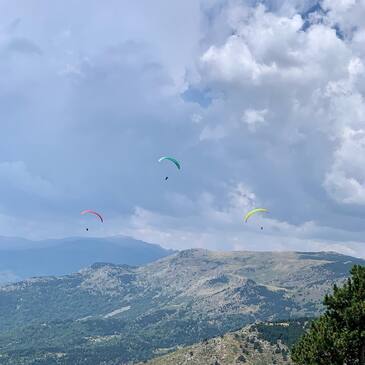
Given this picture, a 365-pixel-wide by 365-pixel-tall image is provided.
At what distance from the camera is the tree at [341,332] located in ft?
232

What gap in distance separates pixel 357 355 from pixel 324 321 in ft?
20.9

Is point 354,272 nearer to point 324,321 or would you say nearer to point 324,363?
point 324,321

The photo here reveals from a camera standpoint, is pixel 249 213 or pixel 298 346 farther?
pixel 249 213

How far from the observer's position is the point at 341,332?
72.5 m

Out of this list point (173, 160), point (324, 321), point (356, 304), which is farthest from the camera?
point (173, 160)

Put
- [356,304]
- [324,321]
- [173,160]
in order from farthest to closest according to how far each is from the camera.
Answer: [173,160]
[324,321]
[356,304]

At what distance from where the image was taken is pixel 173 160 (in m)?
146

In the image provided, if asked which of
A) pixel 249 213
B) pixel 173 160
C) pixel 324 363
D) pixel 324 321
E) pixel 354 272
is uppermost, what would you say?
pixel 173 160

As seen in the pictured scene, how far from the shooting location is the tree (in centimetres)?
7075

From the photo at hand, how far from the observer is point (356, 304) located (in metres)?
71.1

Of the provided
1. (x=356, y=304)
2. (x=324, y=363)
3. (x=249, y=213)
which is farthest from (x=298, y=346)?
(x=249, y=213)

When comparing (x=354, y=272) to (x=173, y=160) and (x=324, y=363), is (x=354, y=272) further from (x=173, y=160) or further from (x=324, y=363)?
(x=173, y=160)

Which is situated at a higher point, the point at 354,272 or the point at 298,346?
the point at 354,272

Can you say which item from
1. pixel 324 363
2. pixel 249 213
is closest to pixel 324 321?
pixel 324 363
